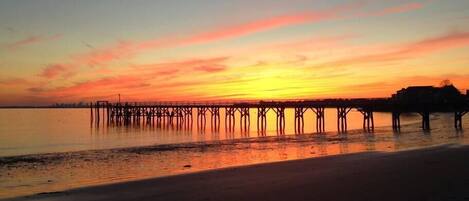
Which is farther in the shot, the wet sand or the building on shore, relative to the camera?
the building on shore

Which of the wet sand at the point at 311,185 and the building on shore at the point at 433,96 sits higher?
the building on shore at the point at 433,96

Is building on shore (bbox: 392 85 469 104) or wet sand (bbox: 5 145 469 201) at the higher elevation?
building on shore (bbox: 392 85 469 104)

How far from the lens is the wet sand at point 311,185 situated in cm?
1075

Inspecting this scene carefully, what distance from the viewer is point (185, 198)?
11273 mm

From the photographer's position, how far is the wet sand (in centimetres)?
1075

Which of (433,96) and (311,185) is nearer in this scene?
(311,185)

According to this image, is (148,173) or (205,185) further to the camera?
(148,173)

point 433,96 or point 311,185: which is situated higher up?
point 433,96

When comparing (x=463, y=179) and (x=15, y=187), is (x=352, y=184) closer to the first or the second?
(x=463, y=179)

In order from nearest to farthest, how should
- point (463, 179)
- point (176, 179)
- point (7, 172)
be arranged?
1. point (463, 179)
2. point (176, 179)
3. point (7, 172)

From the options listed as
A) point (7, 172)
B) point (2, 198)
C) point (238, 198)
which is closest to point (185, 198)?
point (238, 198)

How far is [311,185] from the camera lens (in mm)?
12445

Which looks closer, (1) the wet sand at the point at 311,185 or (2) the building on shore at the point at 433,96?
(1) the wet sand at the point at 311,185

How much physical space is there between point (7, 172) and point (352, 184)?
593 inches
